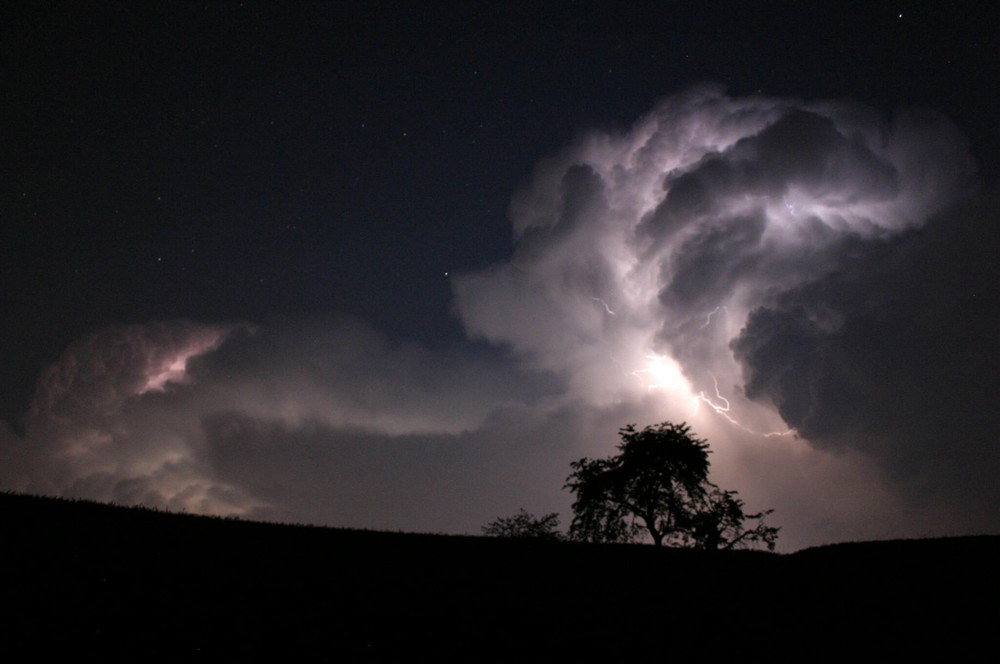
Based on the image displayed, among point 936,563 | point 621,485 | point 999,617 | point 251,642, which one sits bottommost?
point 251,642

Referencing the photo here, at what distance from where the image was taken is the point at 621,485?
42531 millimetres

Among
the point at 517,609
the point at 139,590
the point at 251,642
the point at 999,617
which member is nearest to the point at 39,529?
the point at 139,590

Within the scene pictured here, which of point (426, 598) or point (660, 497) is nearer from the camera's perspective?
point (426, 598)

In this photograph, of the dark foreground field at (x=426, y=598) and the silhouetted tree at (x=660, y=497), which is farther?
the silhouetted tree at (x=660, y=497)

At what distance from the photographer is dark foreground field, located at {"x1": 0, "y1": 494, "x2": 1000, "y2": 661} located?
1116 centimetres

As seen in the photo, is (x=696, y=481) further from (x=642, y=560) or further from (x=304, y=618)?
(x=304, y=618)

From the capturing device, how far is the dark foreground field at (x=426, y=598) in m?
11.2

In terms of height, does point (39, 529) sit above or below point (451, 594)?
above

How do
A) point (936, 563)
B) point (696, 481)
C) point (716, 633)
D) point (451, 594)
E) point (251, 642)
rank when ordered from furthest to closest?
point (696, 481) < point (936, 563) < point (451, 594) < point (716, 633) < point (251, 642)

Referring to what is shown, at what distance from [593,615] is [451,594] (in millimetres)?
3762

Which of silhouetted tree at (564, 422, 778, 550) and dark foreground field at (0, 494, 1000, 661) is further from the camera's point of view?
silhouetted tree at (564, 422, 778, 550)

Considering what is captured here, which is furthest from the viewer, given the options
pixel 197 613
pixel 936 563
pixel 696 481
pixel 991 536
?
pixel 696 481

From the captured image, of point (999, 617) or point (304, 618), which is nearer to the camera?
point (304, 618)

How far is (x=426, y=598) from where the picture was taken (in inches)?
558
